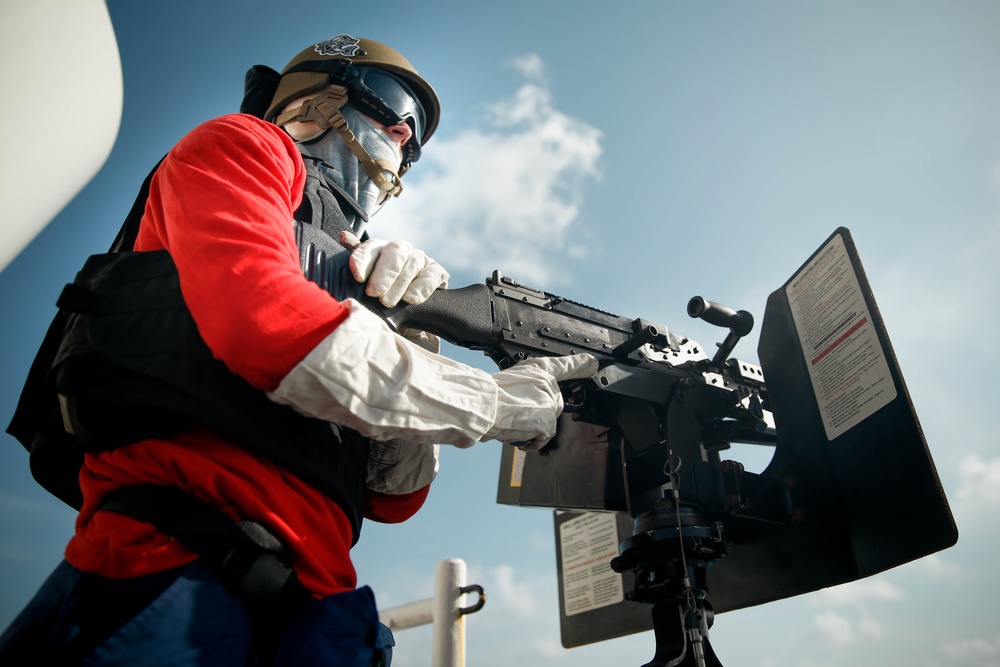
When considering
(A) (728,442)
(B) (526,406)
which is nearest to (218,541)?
(B) (526,406)

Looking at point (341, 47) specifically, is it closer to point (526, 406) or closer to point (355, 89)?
point (355, 89)

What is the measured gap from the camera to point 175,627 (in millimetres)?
1097

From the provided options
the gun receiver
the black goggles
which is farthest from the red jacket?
the black goggles

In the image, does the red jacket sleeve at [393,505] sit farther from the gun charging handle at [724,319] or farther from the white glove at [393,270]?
the gun charging handle at [724,319]

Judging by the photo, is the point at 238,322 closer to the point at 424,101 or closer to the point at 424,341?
the point at 424,341

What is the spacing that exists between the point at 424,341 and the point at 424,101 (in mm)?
1247

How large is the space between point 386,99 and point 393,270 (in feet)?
3.40

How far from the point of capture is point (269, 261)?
1.31m

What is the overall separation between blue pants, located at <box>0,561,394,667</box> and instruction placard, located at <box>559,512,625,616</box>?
2450 mm

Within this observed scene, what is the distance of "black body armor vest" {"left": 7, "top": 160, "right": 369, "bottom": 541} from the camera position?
125cm

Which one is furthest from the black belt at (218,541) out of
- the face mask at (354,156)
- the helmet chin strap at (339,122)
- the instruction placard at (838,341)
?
the instruction placard at (838,341)

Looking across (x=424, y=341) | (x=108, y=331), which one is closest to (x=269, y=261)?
(x=108, y=331)

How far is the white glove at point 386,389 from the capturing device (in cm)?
125

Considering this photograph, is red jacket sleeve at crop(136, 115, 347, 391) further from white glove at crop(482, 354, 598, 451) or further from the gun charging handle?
the gun charging handle
